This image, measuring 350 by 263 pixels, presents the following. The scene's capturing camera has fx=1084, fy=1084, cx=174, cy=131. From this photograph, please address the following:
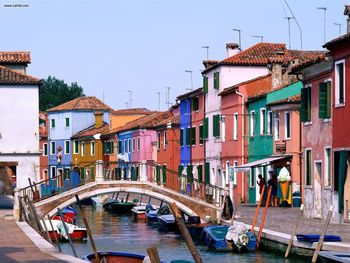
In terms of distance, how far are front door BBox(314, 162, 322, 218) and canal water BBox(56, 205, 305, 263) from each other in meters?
4.06

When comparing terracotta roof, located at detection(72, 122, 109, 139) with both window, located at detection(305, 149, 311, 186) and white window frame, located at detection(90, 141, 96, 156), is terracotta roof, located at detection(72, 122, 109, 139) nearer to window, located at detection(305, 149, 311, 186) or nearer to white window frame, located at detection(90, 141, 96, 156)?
white window frame, located at detection(90, 141, 96, 156)

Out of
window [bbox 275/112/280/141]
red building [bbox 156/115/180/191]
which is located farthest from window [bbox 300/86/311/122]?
red building [bbox 156/115/180/191]

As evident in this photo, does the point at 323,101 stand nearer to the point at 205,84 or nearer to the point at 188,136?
the point at 205,84

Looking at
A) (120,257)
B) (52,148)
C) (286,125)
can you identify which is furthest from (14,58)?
(52,148)

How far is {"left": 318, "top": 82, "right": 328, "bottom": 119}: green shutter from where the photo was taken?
3219 centimetres

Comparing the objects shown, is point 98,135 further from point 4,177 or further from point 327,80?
point 327,80

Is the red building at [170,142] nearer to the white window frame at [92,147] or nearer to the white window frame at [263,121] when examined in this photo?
the white window frame at [263,121]

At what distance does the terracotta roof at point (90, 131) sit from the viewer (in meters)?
85.8

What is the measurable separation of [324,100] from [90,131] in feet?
185

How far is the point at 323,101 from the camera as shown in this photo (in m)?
32.4

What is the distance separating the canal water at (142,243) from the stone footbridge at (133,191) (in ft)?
4.00

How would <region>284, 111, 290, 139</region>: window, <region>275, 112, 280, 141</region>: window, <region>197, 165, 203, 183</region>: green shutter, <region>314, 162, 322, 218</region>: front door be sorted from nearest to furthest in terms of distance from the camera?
1. <region>314, 162, 322, 218</region>: front door
2. <region>284, 111, 290, 139</region>: window
3. <region>275, 112, 280, 141</region>: window
4. <region>197, 165, 203, 183</region>: green shutter

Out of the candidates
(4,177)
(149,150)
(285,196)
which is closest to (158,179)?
(285,196)

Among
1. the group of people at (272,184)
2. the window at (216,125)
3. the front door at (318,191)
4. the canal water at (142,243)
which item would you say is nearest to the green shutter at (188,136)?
the window at (216,125)
